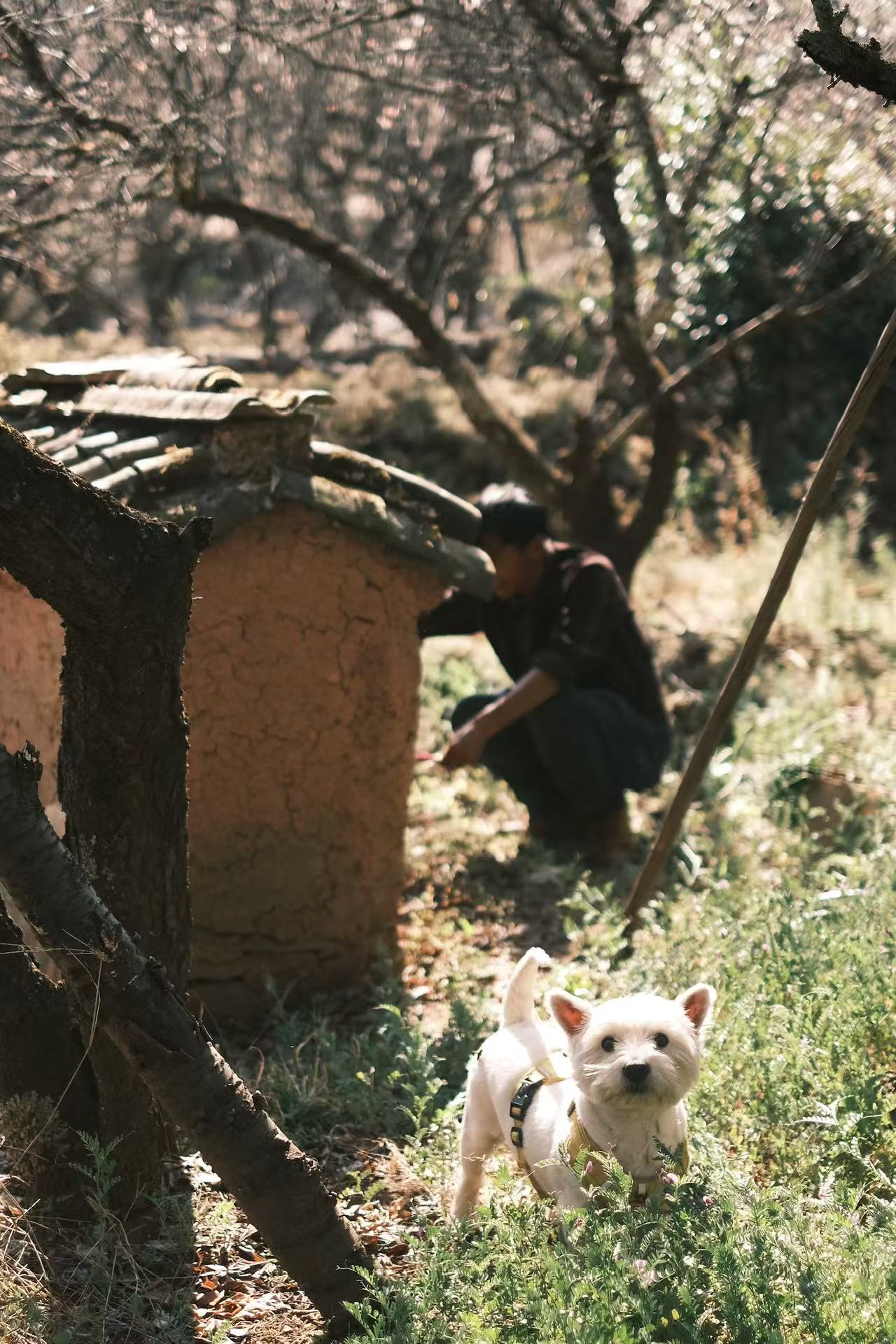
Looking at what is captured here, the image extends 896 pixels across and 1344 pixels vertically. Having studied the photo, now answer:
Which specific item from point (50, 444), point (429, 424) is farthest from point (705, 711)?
point (429, 424)

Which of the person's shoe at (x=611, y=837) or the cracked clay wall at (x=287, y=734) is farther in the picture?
the person's shoe at (x=611, y=837)

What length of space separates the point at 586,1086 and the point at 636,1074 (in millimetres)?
144

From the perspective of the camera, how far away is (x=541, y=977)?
4715mm

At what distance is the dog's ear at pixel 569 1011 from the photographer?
9.34 ft

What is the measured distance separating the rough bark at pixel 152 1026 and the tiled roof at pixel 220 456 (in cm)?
169

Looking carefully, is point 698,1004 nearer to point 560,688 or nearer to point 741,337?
point 560,688

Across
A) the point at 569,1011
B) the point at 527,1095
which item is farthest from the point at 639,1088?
the point at 527,1095

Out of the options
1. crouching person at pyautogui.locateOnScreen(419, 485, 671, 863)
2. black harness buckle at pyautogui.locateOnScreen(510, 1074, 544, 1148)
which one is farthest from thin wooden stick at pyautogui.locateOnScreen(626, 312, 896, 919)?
A: black harness buckle at pyautogui.locateOnScreen(510, 1074, 544, 1148)

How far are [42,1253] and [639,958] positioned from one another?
2.12 metres

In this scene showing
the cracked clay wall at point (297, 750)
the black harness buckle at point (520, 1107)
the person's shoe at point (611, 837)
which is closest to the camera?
the black harness buckle at point (520, 1107)

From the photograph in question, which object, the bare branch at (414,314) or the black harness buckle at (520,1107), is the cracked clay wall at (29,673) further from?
the bare branch at (414,314)

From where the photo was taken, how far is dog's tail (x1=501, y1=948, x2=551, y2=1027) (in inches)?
126

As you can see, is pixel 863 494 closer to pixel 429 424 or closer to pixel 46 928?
pixel 429 424

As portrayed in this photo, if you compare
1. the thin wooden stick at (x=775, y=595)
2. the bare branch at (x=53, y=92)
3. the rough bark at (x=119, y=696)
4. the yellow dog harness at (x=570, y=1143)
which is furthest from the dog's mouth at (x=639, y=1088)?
the bare branch at (x=53, y=92)
